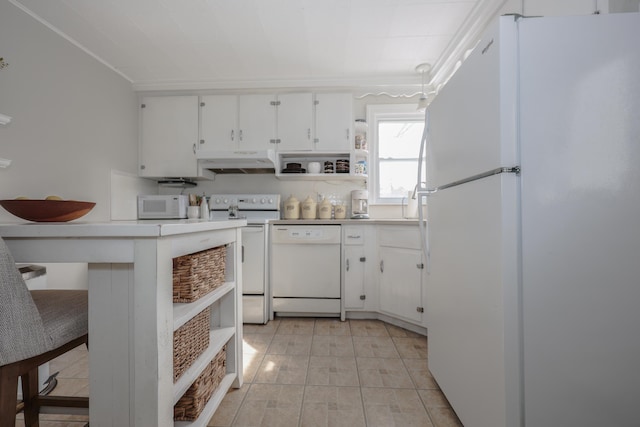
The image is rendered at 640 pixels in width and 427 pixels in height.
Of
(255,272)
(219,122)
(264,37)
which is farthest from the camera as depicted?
(219,122)

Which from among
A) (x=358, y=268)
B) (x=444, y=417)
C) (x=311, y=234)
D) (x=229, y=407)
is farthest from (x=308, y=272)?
(x=444, y=417)

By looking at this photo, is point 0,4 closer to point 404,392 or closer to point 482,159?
point 482,159

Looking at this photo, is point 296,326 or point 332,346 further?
point 296,326

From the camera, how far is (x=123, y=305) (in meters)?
0.86

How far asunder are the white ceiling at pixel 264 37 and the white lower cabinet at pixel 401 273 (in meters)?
1.58

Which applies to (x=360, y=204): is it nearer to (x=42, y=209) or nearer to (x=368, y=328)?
(x=368, y=328)

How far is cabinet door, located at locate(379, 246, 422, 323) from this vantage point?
232 cm

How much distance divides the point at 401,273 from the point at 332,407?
4.16 ft

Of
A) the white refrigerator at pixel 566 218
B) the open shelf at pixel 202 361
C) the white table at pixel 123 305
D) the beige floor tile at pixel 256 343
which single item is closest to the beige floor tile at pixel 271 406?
the open shelf at pixel 202 361

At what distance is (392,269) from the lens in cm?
252

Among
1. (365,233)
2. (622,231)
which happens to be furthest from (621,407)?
(365,233)

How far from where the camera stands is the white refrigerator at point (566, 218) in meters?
0.88

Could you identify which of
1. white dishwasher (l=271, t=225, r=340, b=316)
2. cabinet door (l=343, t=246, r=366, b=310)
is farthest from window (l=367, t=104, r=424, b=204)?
white dishwasher (l=271, t=225, r=340, b=316)

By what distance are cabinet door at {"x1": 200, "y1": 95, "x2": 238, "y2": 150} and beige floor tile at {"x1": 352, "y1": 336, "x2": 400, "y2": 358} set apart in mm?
2257
